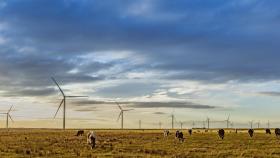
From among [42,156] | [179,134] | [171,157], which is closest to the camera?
[171,157]

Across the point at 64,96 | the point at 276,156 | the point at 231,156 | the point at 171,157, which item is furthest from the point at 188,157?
the point at 64,96

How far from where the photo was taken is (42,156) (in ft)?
104

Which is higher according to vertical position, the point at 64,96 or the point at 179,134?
the point at 64,96

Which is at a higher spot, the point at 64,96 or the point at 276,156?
the point at 64,96

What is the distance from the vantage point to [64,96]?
8481cm

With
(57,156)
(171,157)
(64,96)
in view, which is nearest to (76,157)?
(57,156)

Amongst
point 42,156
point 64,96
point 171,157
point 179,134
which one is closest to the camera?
point 171,157

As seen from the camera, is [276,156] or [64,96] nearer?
[276,156]

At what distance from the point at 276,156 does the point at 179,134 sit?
25.6m

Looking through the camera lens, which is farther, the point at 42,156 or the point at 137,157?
the point at 42,156

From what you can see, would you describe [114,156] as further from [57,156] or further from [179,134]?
[179,134]

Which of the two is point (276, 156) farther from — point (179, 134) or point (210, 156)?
point (179, 134)

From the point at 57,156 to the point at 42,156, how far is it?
1146 mm

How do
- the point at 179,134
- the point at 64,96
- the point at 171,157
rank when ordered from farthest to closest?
1. the point at 64,96
2. the point at 179,134
3. the point at 171,157
